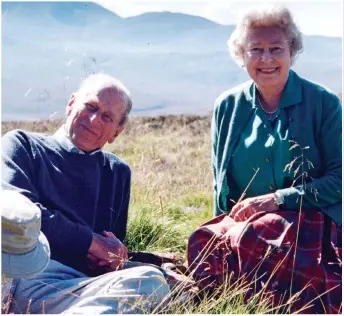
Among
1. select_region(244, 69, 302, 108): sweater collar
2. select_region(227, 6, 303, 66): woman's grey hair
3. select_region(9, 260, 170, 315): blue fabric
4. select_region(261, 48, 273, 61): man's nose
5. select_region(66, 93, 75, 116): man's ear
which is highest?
select_region(227, 6, 303, 66): woman's grey hair

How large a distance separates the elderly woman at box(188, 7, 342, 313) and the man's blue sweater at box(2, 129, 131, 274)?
567 millimetres

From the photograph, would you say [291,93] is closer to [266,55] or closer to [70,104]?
[266,55]

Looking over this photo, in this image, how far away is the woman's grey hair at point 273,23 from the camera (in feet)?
13.4

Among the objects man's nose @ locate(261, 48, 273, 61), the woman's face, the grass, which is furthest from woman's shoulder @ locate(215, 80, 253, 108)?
the grass

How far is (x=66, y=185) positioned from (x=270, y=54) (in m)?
1.37

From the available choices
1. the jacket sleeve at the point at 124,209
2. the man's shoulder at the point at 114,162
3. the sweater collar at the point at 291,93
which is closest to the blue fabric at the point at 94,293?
the jacket sleeve at the point at 124,209

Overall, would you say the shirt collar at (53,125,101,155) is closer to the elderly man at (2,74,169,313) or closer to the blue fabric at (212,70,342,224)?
the elderly man at (2,74,169,313)

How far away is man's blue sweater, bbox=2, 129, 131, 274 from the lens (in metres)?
3.69

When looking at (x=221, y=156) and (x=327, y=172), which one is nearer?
(x=327, y=172)

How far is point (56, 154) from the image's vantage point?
389 cm

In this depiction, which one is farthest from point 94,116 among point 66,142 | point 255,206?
point 255,206

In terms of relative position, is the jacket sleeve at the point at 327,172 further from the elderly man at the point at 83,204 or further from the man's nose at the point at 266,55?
the elderly man at the point at 83,204

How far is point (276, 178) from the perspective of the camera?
4.09m

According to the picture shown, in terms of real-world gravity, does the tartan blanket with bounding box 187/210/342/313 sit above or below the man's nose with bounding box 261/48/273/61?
below
